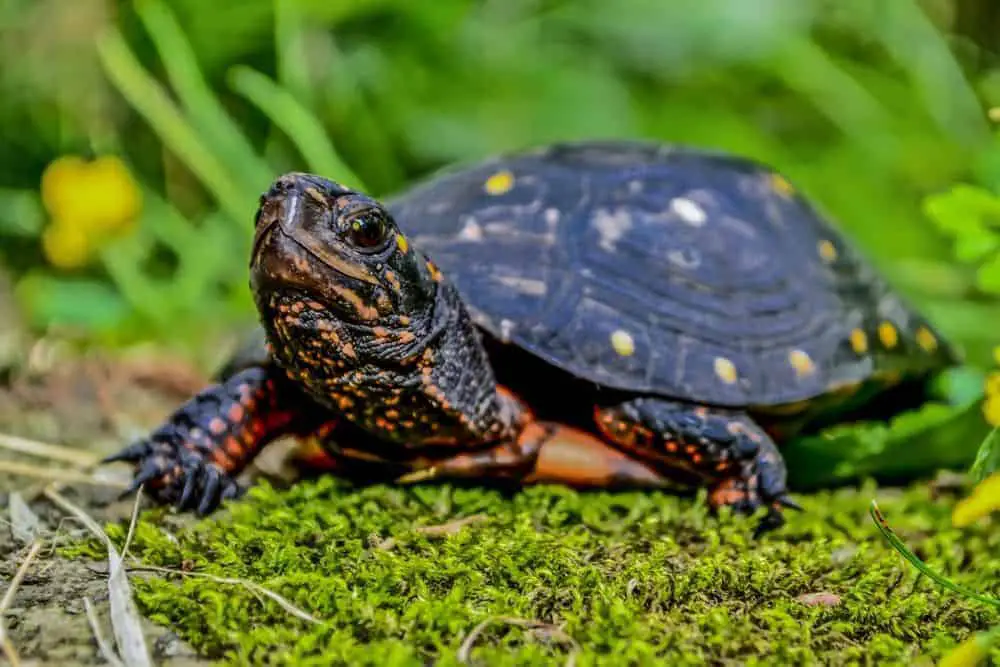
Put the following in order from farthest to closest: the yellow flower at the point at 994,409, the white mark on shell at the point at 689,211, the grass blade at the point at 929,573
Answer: the white mark on shell at the point at 689,211 < the yellow flower at the point at 994,409 < the grass blade at the point at 929,573

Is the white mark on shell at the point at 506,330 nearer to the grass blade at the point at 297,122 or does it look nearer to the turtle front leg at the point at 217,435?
the turtle front leg at the point at 217,435

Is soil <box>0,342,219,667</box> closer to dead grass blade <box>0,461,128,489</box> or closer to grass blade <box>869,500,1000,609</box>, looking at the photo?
dead grass blade <box>0,461,128,489</box>

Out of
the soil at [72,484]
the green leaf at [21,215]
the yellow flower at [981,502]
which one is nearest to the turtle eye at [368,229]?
the soil at [72,484]

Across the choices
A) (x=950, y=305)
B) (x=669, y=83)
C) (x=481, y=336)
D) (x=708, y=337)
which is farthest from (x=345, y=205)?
(x=669, y=83)

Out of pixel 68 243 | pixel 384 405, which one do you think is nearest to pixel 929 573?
pixel 384 405

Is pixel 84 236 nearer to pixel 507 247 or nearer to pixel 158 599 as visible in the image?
pixel 507 247

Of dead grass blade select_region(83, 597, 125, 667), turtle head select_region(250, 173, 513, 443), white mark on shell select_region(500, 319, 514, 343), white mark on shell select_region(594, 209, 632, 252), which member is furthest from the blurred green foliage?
dead grass blade select_region(83, 597, 125, 667)
